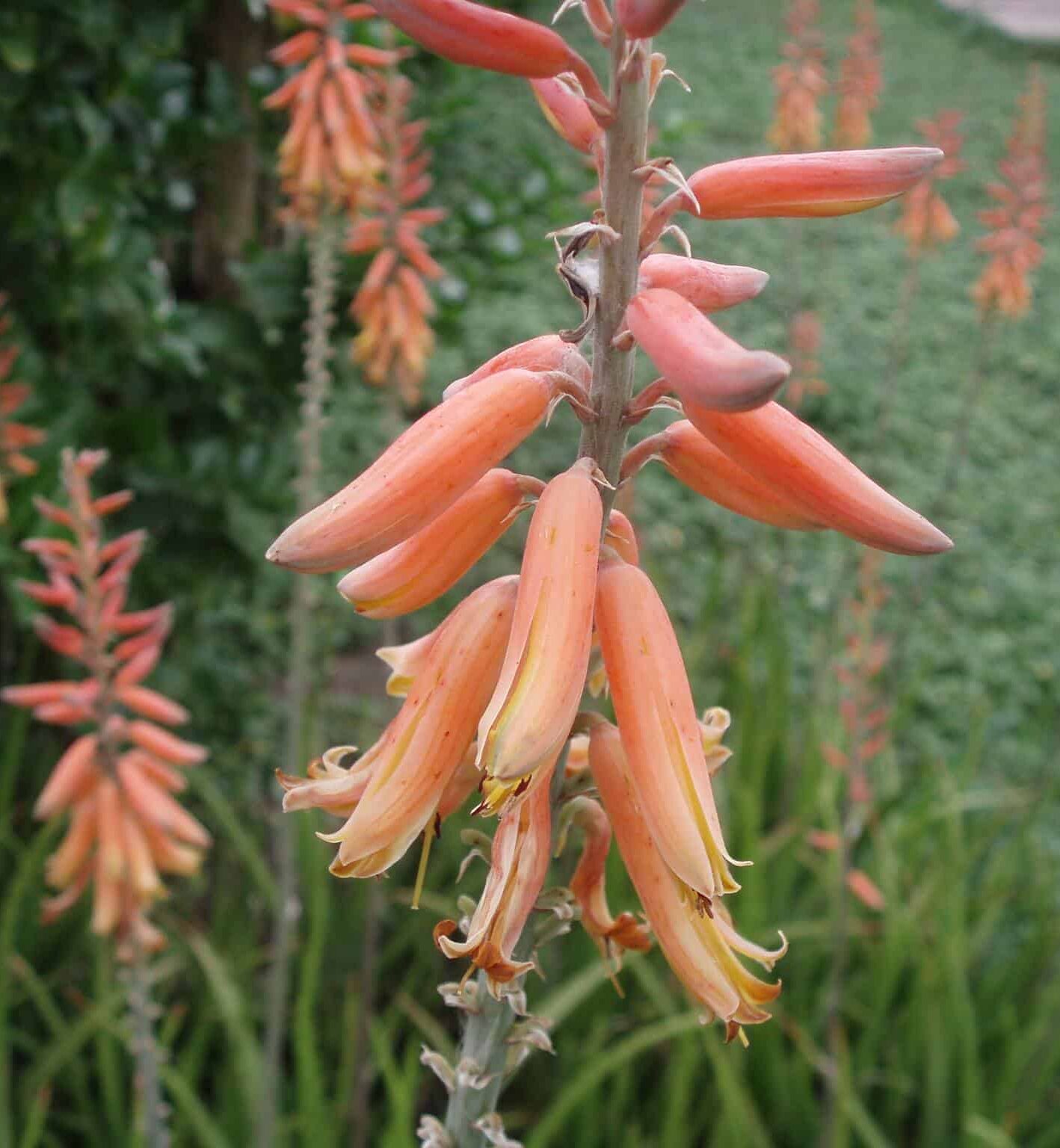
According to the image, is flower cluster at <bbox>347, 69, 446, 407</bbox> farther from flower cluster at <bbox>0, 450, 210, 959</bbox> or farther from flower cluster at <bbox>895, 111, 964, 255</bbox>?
flower cluster at <bbox>895, 111, 964, 255</bbox>

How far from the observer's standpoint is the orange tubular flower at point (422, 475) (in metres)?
0.95

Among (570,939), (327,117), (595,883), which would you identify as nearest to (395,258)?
(327,117)

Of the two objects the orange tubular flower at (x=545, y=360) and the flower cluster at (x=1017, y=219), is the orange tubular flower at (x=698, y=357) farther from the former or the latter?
the flower cluster at (x=1017, y=219)

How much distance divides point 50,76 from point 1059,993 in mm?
3498

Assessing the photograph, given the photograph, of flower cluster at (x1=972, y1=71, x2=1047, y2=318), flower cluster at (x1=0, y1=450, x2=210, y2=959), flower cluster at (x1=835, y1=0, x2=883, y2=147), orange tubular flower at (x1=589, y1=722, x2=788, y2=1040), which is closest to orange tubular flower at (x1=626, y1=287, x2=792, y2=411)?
orange tubular flower at (x1=589, y1=722, x2=788, y2=1040)

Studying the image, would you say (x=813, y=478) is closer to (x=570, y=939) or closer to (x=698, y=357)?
(x=698, y=357)

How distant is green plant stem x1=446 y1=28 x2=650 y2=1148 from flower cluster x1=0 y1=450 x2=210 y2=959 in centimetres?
119

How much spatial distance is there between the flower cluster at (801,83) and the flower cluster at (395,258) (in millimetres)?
2382

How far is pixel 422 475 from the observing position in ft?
3.19

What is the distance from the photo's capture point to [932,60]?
15.3 meters

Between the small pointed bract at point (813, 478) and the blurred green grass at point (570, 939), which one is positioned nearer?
the small pointed bract at point (813, 478)

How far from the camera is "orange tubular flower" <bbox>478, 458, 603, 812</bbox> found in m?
0.89

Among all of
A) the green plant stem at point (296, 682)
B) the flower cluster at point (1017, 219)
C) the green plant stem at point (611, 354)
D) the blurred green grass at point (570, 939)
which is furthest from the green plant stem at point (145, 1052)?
the flower cluster at point (1017, 219)

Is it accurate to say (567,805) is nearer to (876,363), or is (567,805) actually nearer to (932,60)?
(876,363)
